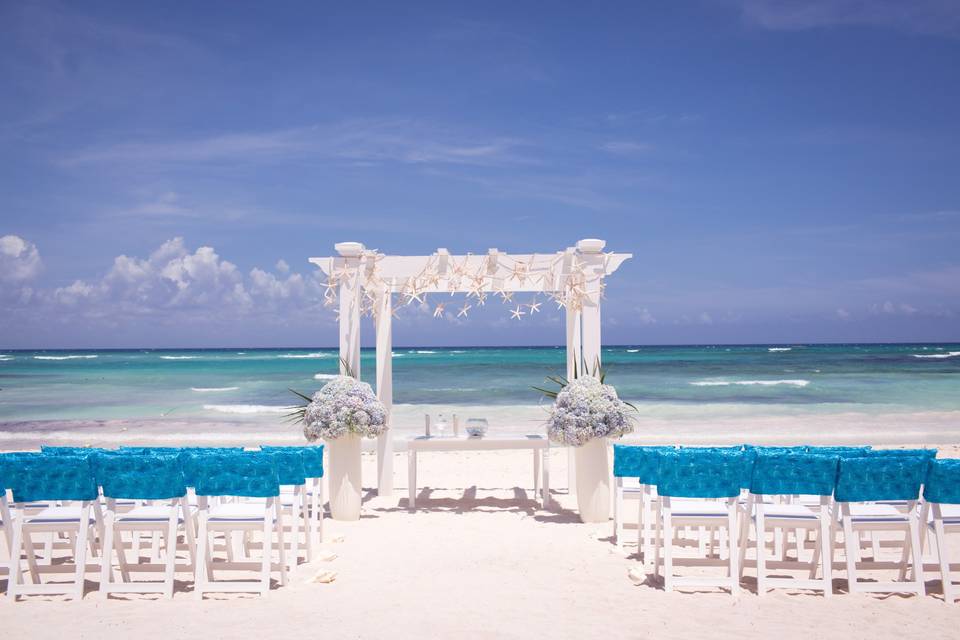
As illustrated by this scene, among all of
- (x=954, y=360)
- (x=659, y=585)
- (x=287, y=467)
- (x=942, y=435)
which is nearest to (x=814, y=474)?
(x=659, y=585)

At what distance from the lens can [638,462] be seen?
5715 millimetres

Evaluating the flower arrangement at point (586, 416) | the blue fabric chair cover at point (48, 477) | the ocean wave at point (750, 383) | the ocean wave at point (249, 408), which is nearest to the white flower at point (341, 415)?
the flower arrangement at point (586, 416)

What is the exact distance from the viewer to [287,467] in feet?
17.9

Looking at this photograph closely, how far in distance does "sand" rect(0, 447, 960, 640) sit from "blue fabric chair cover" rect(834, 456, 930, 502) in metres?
0.67

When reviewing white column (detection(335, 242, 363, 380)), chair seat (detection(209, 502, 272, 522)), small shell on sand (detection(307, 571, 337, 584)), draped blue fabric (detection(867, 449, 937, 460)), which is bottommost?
small shell on sand (detection(307, 571, 337, 584))

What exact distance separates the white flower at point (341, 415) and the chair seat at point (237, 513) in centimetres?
198

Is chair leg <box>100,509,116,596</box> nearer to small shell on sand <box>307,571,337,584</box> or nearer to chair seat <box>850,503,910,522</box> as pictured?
small shell on sand <box>307,571,337,584</box>

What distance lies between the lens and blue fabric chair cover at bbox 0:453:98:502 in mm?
4621

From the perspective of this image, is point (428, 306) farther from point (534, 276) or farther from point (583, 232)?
point (583, 232)

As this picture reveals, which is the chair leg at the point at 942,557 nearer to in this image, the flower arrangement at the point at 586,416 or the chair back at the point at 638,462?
the chair back at the point at 638,462

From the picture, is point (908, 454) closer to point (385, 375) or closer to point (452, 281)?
point (452, 281)

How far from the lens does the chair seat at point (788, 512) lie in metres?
4.85

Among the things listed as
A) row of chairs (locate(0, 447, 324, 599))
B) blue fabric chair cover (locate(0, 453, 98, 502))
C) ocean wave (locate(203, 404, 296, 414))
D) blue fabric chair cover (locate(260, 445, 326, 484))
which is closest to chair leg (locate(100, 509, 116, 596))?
row of chairs (locate(0, 447, 324, 599))

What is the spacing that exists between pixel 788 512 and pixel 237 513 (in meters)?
3.67
